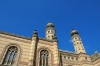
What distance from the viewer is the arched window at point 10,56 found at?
1412 centimetres

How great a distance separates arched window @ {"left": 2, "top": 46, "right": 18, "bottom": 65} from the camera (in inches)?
556

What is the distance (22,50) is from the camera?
15789 millimetres

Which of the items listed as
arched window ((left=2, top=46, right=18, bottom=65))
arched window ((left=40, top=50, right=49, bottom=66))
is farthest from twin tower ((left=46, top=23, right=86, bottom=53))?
arched window ((left=2, top=46, right=18, bottom=65))

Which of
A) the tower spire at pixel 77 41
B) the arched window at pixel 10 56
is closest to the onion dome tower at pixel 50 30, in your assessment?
the tower spire at pixel 77 41

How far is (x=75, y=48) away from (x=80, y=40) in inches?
114

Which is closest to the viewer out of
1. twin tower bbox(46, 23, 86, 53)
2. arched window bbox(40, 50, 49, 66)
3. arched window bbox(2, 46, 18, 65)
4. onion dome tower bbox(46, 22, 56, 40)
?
arched window bbox(2, 46, 18, 65)

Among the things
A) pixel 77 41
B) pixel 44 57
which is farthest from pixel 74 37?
pixel 44 57

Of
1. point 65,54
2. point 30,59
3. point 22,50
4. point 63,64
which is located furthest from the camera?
point 65,54

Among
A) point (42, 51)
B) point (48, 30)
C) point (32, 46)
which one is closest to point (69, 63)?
point (42, 51)

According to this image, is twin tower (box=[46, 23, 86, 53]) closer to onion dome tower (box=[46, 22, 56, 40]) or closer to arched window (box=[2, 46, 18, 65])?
onion dome tower (box=[46, 22, 56, 40])

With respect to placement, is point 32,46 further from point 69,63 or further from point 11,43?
point 69,63

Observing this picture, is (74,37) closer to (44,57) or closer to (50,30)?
(50,30)

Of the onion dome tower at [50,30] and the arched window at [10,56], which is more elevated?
the onion dome tower at [50,30]

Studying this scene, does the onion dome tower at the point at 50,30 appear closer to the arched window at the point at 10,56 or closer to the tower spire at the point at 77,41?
the tower spire at the point at 77,41
